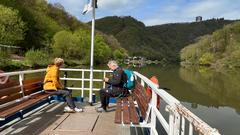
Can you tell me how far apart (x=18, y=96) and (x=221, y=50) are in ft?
→ 488

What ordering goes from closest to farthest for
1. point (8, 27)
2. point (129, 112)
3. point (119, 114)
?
1. point (119, 114)
2. point (129, 112)
3. point (8, 27)

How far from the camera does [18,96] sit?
8719 mm

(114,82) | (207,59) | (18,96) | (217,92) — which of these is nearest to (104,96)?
(114,82)

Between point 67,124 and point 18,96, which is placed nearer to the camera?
point 67,124

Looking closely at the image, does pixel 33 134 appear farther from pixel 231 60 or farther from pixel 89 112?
pixel 231 60

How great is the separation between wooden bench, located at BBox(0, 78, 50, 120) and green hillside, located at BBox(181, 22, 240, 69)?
411 feet

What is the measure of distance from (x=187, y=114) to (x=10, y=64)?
45.4 metres

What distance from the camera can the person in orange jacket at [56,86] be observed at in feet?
31.0

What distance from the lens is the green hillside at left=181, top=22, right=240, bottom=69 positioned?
133125 mm

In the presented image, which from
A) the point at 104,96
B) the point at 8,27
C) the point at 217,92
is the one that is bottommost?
the point at 217,92

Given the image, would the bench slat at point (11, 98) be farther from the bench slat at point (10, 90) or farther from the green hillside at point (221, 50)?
the green hillside at point (221, 50)

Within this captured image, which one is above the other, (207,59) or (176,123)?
(207,59)

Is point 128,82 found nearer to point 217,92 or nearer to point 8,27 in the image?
point 217,92

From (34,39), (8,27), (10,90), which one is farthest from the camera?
(34,39)
